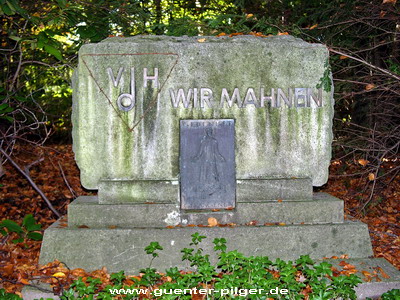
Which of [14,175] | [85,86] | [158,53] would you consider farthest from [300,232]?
[14,175]

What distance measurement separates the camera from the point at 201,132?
495cm

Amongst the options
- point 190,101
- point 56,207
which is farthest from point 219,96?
point 56,207

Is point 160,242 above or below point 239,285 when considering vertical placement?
above

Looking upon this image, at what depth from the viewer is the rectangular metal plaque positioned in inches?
195

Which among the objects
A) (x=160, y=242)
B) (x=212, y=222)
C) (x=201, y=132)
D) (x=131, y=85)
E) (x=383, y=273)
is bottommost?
(x=383, y=273)

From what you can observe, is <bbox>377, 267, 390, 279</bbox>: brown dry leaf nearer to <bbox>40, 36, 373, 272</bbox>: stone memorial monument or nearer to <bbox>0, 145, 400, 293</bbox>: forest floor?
<bbox>40, 36, 373, 272</bbox>: stone memorial monument

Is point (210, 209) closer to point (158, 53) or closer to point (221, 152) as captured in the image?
point (221, 152)

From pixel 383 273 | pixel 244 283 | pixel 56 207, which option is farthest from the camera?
pixel 56 207

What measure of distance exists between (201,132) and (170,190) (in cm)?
68

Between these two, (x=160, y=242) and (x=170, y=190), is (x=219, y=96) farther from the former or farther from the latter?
(x=160, y=242)

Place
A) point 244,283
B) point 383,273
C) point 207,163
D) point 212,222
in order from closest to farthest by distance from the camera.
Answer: point 244,283 < point 383,273 < point 212,222 < point 207,163

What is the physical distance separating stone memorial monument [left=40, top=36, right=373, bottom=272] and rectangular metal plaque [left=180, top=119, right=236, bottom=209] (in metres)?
0.01

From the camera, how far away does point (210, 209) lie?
500cm

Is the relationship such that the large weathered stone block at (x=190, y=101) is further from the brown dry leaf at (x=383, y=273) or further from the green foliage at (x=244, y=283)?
the brown dry leaf at (x=383, y=273)
